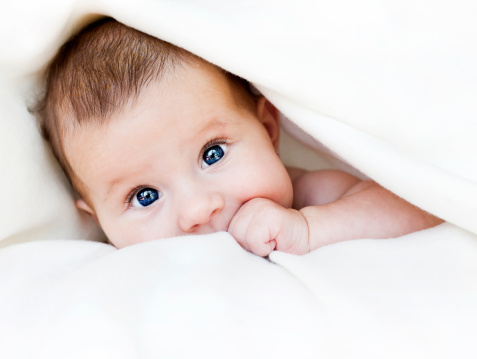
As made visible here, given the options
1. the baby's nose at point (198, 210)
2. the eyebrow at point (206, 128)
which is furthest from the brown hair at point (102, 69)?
the baby's nose at point (198, 210)

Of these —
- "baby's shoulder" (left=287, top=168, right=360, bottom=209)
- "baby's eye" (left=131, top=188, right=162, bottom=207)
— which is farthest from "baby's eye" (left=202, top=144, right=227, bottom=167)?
"baby's shoulder" (left=287, top=168, right=360, bottom=209)

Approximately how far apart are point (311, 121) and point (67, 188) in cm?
61

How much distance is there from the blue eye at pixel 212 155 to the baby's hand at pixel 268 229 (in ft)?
0.38

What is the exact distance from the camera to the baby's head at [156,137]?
104 centimetres

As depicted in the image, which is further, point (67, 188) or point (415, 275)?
point (67, 188)

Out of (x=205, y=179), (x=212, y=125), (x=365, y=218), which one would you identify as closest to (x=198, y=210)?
(x=205, y=179)

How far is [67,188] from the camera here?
1.28 metres

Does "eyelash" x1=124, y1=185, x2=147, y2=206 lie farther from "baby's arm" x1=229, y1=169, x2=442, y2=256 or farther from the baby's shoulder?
the baby's shoulder

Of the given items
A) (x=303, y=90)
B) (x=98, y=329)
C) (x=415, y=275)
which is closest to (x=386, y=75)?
(x=303, y=90)

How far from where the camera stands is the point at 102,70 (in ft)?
3.52

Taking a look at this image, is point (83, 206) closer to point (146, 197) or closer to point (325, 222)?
point (146, 197)

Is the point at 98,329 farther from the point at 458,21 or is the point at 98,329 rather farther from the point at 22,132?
the point at 458,21

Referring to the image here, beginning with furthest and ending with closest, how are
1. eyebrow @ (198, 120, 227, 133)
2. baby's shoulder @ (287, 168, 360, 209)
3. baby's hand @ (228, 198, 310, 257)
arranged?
baby's shoulder @ (287, 168, 360, 209)
eyebrow @ (198, 120, 227, 133)
baby's hand @ (228, 198, 310, 257)

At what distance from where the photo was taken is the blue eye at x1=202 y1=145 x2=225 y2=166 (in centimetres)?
108
